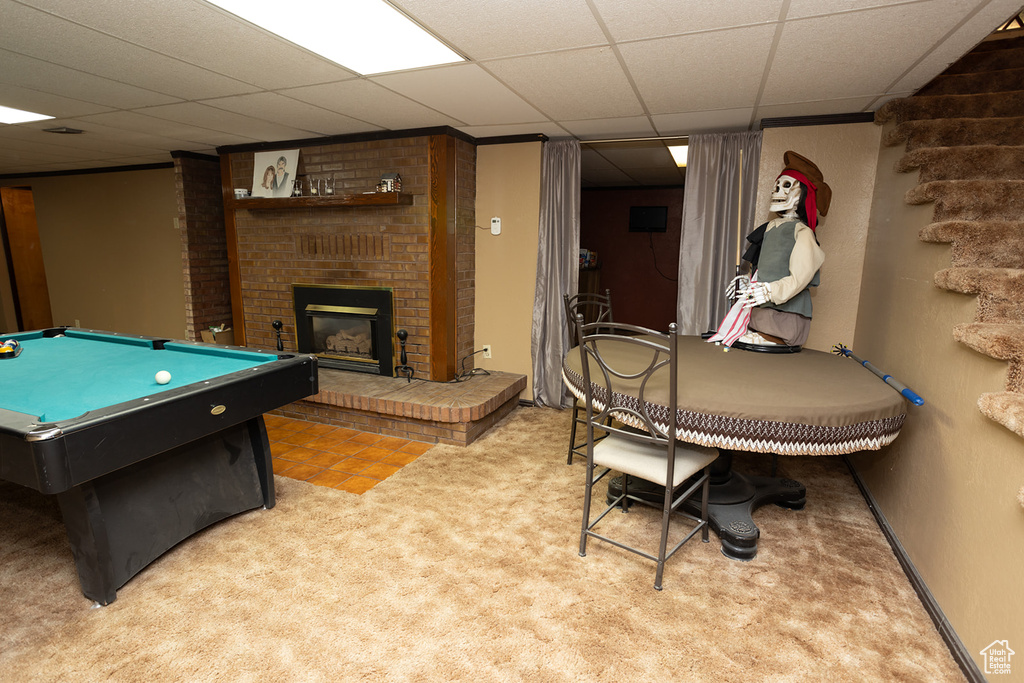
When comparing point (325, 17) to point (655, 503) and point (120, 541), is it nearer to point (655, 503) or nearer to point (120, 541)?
point (120, 541)

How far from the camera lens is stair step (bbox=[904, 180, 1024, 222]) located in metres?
2.18

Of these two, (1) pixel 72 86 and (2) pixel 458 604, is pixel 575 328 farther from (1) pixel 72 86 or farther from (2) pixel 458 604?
(1) pixel 72 86

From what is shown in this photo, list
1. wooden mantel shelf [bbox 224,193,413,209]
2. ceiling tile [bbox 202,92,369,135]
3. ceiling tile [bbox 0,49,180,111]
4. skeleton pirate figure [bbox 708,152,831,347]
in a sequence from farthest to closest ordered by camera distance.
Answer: wooden mantel shelf [bbox 224,193,413,209]
ceiling tile [bbox 202,92,369,135]
skeleton pirate figure [bbox 708,152,831,347]
ceiling tile [bbox 0,49,180,111]

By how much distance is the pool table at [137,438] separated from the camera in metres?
1.56

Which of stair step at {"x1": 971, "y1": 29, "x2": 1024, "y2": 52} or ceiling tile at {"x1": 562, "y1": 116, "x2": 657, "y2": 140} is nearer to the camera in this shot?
stair step at {"x1": 971, "y1": 29, "x2": 1024, "y2": 52}

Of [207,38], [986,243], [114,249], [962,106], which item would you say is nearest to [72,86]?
[207,38]

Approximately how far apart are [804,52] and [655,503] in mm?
2131

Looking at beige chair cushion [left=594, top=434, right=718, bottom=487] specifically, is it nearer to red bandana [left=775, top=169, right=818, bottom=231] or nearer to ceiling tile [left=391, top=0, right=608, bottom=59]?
red bandana [left=775, top=169, right=818, bottom=231]

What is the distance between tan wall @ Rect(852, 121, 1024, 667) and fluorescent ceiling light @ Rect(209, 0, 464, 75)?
2367mm

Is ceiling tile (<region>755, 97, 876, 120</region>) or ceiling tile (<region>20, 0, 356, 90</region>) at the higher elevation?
ceiling tile (<region>20, 0, 356, 90</region>)

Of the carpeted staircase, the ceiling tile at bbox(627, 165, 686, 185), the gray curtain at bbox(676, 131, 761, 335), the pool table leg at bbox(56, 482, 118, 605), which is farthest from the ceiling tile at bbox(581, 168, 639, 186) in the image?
the pool table leg at bbox(56, 482, 118, 605)

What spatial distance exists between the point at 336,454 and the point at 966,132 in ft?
12.9

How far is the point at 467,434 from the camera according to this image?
3.43 m

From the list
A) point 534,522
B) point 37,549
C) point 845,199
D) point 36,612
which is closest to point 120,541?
point 36,612
